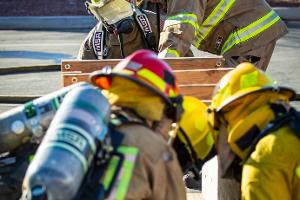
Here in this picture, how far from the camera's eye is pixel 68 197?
2.56m

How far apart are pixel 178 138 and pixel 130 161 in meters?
0.68

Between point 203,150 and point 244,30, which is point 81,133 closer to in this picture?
point 203,150

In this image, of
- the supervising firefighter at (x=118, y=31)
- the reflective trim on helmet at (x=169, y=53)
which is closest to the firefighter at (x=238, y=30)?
the supervising firefighter at (x=118, y=31)

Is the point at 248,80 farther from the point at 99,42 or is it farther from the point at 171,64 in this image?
the point at 99,42

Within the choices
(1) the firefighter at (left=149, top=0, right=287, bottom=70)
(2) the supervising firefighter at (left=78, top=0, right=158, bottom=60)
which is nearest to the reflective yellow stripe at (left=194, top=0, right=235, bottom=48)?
(1) the firefighter at (left=149, top=0, right=287, bottom=70)

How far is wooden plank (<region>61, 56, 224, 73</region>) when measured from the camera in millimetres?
4641

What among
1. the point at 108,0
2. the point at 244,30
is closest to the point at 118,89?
the point at 108,0

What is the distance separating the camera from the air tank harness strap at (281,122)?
3082 mm

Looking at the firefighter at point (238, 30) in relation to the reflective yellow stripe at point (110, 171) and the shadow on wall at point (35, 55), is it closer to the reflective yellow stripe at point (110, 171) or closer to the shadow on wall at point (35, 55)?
the reflective yellow stripe at point (110, 171)

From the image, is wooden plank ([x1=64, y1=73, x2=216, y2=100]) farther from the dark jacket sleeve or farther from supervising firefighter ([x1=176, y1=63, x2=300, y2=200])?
the dark jacket sleeve

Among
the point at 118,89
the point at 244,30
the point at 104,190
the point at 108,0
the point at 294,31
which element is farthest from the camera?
the point at 294,31

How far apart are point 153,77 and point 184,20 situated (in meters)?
2.05

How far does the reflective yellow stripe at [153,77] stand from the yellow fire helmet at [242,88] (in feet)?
1.25

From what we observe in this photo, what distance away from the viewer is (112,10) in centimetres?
530
